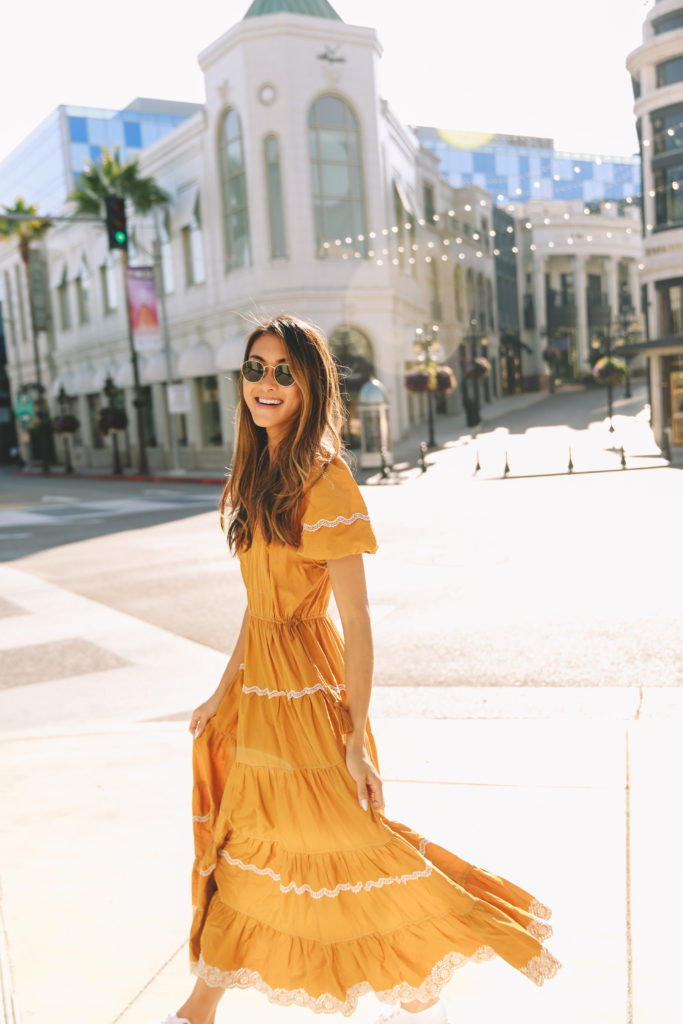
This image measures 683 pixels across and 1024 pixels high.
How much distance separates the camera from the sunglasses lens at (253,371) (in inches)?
97.6

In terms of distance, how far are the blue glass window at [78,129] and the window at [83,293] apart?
20916 mm

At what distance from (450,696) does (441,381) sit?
27.6 metres

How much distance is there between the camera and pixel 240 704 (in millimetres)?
2514

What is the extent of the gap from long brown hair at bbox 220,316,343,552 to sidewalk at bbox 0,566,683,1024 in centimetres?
145

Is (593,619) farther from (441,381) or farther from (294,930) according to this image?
(441,381)

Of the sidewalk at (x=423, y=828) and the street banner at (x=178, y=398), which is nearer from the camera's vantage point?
the sidewalk at (x=423, y=828)

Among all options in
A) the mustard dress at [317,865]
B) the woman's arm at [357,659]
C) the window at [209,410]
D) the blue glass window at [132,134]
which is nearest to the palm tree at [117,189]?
the window at [209,410]

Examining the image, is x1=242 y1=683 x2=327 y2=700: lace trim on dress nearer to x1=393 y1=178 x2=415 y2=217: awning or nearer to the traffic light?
the traffic light

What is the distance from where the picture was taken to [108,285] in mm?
46969

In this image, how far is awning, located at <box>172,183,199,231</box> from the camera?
37222 mm

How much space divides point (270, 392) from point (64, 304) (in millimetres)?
54683

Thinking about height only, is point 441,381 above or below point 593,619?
above

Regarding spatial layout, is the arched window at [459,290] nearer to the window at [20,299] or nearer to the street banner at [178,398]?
the street banner at [178,398]

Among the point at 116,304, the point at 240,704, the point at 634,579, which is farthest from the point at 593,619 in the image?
the point at 116,304
